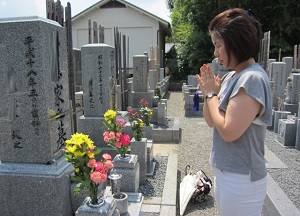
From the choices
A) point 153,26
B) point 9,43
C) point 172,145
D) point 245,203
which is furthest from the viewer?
point 153,26

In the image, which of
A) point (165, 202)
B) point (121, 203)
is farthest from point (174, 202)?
point (121, 203)

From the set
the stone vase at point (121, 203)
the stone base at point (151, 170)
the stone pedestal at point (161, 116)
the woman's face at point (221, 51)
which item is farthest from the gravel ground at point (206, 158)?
the woman's face at point (221, 51)

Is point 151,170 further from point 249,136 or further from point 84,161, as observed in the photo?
point 249,136

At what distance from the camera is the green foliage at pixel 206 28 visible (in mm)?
18094

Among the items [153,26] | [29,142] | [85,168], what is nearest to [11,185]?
[29,142]

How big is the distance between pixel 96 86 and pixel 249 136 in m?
3.85

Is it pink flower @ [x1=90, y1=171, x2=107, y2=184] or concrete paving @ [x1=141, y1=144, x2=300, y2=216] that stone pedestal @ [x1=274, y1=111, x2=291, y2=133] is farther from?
pink flower @ [x1=90, y1=171, x2=107, y2=184]

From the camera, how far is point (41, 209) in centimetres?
254

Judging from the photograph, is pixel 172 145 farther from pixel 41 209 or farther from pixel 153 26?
pixel 153 26

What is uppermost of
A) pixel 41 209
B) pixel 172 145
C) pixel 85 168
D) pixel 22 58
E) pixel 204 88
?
pixel 22 58

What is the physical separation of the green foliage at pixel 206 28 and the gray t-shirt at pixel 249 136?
18.6m

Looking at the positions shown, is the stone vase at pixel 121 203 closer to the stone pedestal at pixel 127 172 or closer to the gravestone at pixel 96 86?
the stone pedestal at pixel 127 172

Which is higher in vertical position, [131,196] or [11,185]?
[11,185]

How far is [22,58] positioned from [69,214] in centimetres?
155
